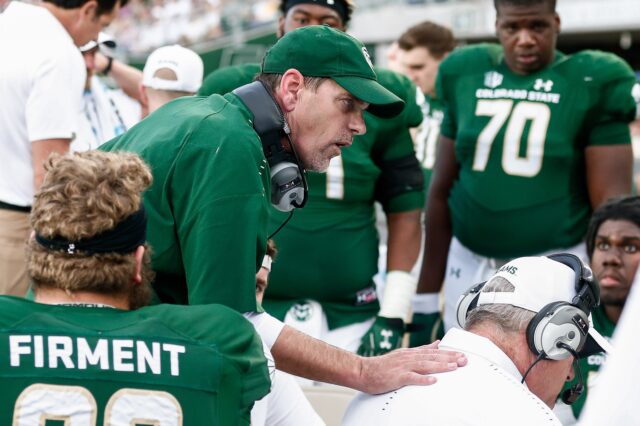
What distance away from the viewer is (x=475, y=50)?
4.87 m

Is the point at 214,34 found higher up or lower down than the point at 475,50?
lower down

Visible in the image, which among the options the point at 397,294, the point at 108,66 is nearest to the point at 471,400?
the point at 397,294

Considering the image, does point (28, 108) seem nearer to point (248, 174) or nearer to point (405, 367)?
point (248, 174)

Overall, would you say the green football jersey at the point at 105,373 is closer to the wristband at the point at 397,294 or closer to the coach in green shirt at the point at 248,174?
the coach in green shirt at the point at 248,174

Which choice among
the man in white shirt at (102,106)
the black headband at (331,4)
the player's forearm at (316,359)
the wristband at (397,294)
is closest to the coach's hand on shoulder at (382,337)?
the wristband at (397,294)

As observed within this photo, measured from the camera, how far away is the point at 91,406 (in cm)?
218

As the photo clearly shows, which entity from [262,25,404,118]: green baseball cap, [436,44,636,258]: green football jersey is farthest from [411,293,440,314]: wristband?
[262,25,404,118]: green baseball cap

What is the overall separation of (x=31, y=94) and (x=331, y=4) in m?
1.27

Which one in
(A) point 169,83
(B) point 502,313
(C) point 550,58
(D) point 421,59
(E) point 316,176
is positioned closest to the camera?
(B) point 502,313

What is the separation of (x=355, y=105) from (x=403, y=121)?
4.93 feet

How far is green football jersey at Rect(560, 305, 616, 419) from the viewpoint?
388 cm

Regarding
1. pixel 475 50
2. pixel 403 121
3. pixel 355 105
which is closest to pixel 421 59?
pixel 475 50

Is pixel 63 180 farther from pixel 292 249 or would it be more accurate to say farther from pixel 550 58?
pixel 550 58

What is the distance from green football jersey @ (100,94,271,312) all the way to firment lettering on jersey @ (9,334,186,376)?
1.03ft
